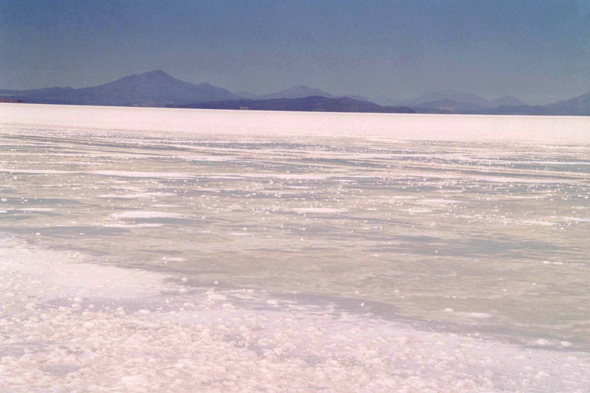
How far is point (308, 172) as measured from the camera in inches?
644

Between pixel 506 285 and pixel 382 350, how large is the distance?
87.7 inches

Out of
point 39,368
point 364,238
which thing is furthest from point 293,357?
point 364,238

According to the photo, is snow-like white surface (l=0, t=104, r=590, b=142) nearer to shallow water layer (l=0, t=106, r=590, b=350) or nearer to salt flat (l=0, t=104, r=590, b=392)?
shallow water layer (l=0, t=106, r=590, b=350)

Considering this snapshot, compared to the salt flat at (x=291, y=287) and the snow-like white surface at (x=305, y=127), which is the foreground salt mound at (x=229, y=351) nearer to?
the salt flat at (x=291, y=287)

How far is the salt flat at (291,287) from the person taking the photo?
170 inches

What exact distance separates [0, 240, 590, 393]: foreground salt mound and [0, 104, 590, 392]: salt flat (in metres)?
0.02

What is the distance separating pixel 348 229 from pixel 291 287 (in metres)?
3.02

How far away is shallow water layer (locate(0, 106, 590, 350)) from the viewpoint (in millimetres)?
6133

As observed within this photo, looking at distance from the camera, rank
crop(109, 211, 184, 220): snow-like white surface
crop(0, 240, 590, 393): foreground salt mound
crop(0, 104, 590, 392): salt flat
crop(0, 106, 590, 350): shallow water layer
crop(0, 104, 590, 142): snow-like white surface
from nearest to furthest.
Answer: crop(0, 240, 590, 393): foreground salt mound
crop(0, 104, 590, 392): salt flat
crop(0, 106, 590, 350): shallow water layer
crop(109, 211, 184, 220): snow-like white surface
crop(0, 104, 590, 142): snow-like white surface

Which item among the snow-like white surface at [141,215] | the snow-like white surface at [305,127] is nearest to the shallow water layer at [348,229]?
the snow-like white surface at [141,215]

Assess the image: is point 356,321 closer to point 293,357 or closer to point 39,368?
point 293,357

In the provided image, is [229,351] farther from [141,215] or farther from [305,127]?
[305,127]

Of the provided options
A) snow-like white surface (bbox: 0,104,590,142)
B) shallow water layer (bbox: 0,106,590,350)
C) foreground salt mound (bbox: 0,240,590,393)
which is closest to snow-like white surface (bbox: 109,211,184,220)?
shallow water layer (bbox: 0,106,590,350)

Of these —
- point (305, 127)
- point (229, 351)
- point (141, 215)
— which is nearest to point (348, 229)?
point (141, 215)
